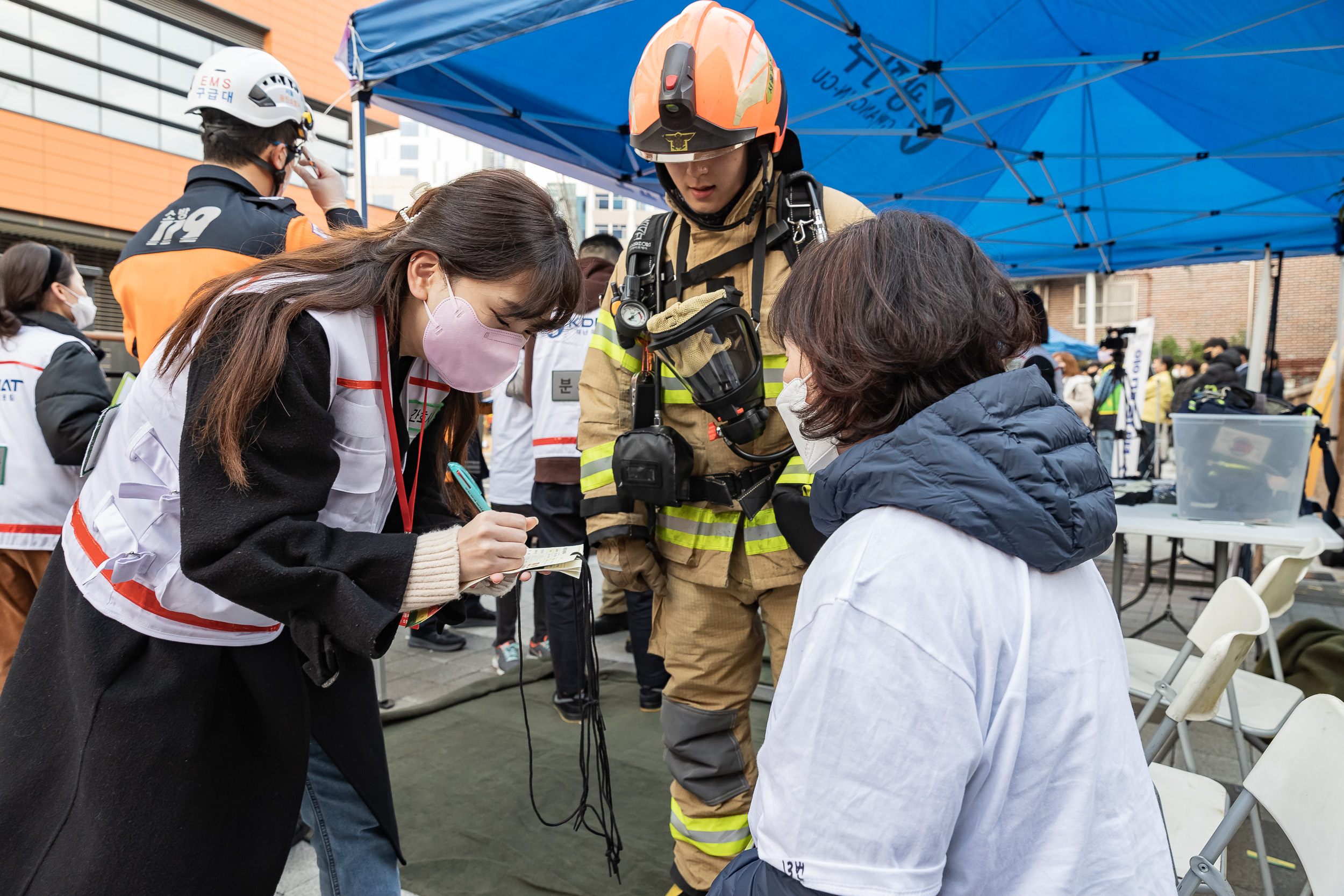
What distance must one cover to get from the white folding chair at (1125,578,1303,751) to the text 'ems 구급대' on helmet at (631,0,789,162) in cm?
181

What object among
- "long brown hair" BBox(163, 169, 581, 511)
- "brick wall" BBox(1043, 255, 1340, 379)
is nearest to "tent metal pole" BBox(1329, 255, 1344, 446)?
"long brown hair" BBox(163, 169, 581, 511)

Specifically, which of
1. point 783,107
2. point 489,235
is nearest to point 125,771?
point 489,235

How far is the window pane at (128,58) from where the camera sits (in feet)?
54.6

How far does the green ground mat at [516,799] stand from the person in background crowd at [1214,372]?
5.32 metres

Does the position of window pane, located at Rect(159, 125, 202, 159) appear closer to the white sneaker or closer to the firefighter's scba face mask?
the white sneaker

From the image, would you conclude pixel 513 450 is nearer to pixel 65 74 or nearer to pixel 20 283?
pixel 20 283

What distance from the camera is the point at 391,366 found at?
147cm

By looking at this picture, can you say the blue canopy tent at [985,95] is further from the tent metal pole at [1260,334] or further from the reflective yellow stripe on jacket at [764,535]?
the reflective yellow stripe on jacket at [764,535]

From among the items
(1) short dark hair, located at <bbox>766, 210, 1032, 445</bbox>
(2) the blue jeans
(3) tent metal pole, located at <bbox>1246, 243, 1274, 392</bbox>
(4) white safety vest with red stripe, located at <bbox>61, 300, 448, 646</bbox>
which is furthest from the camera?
(3) tent metal pole, located at <bbox>1246, 243, 1274, 392</bbox>

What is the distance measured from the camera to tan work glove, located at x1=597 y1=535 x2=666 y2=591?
214 centimetres

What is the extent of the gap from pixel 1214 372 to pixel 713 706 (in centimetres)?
773

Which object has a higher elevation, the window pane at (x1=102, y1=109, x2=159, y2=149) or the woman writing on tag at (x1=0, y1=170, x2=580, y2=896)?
the window pane at (x1=102, y1=109, x2=159, y2=149)

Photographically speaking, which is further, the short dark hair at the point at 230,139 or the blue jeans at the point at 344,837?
the short dark hair at the point at 230,139

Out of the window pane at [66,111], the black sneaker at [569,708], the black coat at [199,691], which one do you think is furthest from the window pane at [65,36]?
the black coat at [199,691]
